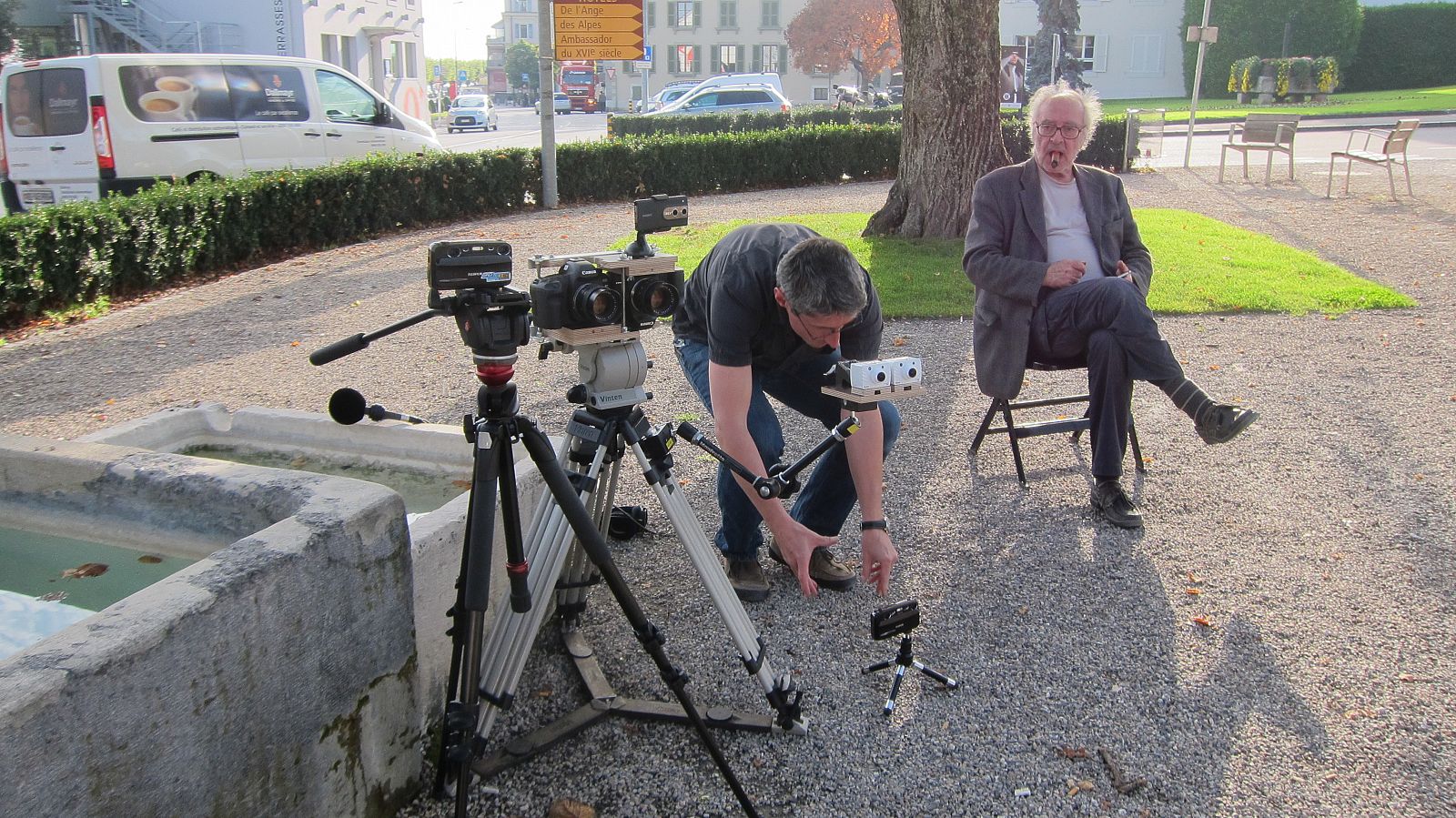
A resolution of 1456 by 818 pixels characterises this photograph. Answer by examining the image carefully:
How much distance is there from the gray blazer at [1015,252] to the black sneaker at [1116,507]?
1.83 feet

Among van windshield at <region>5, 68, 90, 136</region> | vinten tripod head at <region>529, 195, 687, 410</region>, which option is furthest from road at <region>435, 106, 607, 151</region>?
vinten tripod head at <region>529, 195, 687, 410</region>

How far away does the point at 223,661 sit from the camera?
81.7 inches

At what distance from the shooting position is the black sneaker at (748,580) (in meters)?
3.69

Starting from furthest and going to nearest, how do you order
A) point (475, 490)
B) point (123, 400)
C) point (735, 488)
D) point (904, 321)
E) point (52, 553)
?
point (904, 321), point (123, 400), point (735, 488), point (52, 553), point (475, 490)

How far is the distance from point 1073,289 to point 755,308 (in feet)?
5.90

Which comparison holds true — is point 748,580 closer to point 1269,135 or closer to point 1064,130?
point 1064,130

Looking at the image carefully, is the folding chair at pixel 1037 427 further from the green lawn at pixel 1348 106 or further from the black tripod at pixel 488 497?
the green lawn at pixel 1348 106

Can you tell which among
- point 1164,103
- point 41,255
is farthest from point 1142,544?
point 1164,103

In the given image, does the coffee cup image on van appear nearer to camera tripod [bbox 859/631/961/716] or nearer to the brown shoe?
the brown shoe

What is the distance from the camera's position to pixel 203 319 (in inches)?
319

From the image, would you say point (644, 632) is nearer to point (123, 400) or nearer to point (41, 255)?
point (123, 400)

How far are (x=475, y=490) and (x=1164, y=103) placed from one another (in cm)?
4383

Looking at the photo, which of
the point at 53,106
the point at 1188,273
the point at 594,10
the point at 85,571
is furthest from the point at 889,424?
the point at 594,10

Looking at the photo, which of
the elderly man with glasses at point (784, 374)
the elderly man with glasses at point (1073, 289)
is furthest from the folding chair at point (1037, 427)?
the elderly man with glasses at point (784, 374)
